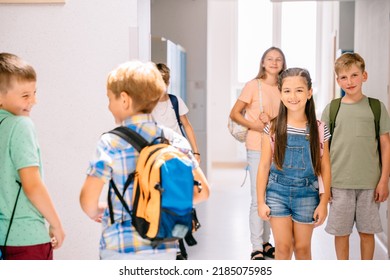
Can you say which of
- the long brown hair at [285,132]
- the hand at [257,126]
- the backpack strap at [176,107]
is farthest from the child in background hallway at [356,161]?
the backpack strap at [176,107]

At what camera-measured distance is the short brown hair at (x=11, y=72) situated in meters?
1.86

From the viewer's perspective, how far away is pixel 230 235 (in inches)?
154

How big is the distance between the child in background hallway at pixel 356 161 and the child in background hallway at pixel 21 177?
4.40 ft

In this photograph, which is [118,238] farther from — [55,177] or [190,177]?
[55,177]

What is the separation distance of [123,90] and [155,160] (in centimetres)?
19

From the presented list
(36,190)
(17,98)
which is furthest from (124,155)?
(17,98)

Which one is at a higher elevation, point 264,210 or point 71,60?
point 71,60

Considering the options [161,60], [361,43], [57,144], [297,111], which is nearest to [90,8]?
[57,144]

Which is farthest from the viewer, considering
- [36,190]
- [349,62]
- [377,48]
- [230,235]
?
[230,235]

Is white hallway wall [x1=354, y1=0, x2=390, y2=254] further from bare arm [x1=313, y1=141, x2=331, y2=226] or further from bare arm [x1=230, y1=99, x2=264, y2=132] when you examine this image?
bare arm [x1=313, y1=141, x2=331, y2=226]

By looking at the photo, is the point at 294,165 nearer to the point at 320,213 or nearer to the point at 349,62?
the point at 320,213

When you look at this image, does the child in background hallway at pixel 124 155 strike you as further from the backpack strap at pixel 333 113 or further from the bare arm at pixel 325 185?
the backpack strap at pixel 333 113

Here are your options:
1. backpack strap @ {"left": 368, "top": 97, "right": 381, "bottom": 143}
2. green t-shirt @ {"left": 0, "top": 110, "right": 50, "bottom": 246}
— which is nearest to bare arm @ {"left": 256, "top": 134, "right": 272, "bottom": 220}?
backpack strap @ {"left": 368, "top": 97, "right": 381, "bottom": 143}

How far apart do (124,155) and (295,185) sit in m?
0.89
